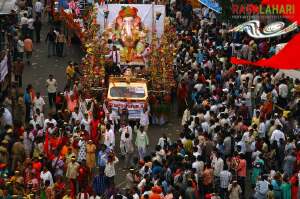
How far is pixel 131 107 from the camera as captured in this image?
29812 mm

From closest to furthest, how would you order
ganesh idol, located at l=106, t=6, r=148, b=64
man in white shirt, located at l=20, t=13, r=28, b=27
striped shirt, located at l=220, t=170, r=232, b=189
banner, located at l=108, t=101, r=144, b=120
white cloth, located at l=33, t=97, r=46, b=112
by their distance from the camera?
striped shirt, located at l=220, t=170, r=232, b=189, white cloth, located at l=33, t=97, r=46, b=112, banner, located at l=108, t=101, r=144, b=120, ganesh idol, located at l=106, t=6, r=148, b=64, man in white shirt, located at l=20, t=13, r=28, b=27

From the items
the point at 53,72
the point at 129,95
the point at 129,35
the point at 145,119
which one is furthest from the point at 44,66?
the point at 145,119

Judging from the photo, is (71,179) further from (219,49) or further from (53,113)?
(219,49)

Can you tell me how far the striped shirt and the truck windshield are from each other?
6.53 metres

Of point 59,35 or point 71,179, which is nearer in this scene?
point 71,179

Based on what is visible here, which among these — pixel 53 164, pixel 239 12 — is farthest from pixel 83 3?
pixel 53 164

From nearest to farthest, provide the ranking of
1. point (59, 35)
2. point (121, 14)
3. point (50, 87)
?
point (50, 87), point (121, 14), point (59, 35)

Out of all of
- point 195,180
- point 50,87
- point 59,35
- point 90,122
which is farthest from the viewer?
point 59,35

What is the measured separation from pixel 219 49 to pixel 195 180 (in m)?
11.0

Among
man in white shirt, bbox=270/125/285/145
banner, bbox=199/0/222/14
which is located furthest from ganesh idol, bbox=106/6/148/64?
man in white shirt, bbox=270/125/285/145

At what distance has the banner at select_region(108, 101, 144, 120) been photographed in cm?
2973

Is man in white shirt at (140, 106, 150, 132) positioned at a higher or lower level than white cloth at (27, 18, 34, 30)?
lower

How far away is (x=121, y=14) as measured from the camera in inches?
1335

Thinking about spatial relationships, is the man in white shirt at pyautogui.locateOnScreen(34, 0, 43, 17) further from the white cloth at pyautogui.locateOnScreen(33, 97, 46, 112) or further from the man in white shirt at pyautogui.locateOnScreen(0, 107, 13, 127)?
the man in white shirt at pyautogui.locateOnScreen(0, 107, 13, 127)
